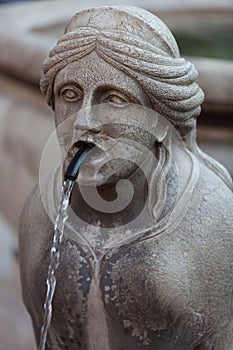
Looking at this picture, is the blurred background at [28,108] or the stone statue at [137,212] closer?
the stone statue at [137,212]

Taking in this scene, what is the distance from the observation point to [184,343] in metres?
1.30

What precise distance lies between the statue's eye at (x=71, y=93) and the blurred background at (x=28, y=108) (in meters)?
1.04

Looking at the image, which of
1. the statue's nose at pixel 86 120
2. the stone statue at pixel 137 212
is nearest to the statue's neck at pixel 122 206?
the stone statue at pixel 137 212

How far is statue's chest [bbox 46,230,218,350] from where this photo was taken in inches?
49.1

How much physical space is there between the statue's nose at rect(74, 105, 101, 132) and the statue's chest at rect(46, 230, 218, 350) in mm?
211

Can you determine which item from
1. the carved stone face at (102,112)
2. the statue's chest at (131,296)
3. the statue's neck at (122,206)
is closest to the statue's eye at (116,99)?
the carved stone face at (102,112)

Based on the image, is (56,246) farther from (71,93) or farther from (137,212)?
(71,93)

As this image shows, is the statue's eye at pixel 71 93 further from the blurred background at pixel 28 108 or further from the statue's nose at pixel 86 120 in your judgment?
the blurred background at pixel 28 108

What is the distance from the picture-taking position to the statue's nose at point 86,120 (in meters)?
1.20

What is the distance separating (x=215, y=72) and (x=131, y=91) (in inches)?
42.2

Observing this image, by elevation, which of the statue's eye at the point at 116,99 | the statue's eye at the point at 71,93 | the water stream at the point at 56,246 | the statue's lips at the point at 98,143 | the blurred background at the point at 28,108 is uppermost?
the blurred background at the point at 28,108

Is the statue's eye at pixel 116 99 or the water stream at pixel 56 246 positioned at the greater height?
the statue's eye at pixel 116 99

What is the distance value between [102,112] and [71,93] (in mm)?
64

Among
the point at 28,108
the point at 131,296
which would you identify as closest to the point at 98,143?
the point at 131,296
